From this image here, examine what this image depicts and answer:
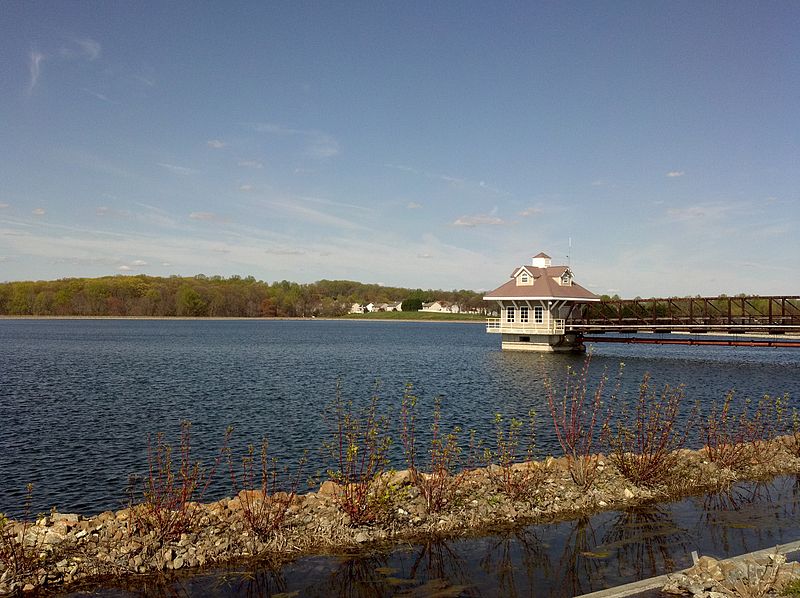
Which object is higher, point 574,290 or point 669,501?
point 574,290

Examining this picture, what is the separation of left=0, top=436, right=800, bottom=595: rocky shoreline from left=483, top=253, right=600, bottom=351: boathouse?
51.7m

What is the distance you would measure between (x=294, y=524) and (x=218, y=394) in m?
24.9

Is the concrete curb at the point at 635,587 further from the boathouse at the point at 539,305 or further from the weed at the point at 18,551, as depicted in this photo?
the boathouse at the point at 539,305

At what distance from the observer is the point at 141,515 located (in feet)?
38.2

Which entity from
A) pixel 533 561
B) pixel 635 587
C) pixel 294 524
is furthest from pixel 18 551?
pixel 635 587

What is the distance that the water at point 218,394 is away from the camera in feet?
63.6

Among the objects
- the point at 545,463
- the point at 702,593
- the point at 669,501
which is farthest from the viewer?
the point at 545,463

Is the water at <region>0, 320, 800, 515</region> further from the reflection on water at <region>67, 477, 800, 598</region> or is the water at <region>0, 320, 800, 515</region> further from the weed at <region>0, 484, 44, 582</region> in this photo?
the reflection on water at <region>67, 477, 800, 598</region>

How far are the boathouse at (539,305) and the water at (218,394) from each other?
3.65 m

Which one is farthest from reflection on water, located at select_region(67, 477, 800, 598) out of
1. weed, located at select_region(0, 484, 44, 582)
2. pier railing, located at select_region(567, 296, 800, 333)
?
pier railing, located at select_region(567, 296, 800, 333)

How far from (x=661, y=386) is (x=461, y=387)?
13.7 meters

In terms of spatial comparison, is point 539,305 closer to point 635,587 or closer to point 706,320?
point 706,320

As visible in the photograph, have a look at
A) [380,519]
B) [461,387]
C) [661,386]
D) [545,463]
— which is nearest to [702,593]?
→ [380,519]

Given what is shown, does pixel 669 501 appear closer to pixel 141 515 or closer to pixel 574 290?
pixel 141 515
